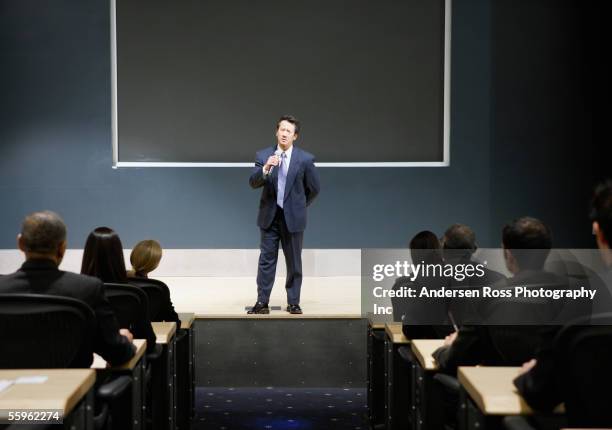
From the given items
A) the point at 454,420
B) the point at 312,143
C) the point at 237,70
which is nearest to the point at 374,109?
the point at 312,143

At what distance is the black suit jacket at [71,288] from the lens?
8.62 ft

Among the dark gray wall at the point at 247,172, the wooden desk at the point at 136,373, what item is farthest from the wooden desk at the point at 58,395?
the dark gray wall at the point at 247,172

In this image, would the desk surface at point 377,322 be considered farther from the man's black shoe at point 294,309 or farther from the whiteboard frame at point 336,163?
the whiteboard frame at point 336,163

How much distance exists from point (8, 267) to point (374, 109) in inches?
150

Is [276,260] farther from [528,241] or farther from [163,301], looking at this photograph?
[528,241]

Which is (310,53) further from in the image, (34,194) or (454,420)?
(454,420)

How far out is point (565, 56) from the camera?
8.11 meters

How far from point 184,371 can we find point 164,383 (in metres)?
0.71

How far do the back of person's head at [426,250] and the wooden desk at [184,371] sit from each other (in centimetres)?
127

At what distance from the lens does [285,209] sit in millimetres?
5820

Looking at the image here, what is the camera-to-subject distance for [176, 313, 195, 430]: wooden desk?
14.0ft

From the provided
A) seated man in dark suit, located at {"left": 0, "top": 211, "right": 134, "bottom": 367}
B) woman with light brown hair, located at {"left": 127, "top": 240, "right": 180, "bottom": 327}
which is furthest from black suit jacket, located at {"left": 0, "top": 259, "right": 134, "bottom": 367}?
woman with light brown hair, located at {"left": 127, "top": 240, "right": 180, "bottom": 327}

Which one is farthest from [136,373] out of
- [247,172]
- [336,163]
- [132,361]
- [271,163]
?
[336,163]

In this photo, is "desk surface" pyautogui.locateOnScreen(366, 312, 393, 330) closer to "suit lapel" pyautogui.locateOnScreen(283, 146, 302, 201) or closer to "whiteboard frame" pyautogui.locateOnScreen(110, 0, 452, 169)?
"suit lapel" pyautogui.locateOnScreen(283, 146, 302, 201)
